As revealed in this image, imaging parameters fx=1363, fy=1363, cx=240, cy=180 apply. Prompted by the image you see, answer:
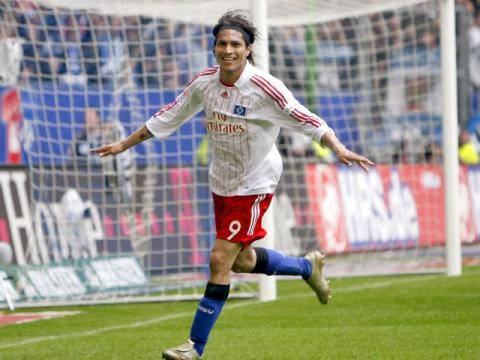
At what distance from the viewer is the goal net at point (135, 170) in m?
14.4

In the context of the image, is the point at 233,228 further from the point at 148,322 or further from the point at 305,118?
the point at 148,322

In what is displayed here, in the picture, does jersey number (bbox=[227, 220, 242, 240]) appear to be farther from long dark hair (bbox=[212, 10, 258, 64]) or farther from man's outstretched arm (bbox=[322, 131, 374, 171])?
long dark hair (bbox=[212, 10, 258, 64])

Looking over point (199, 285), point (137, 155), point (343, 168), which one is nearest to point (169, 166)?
point (137, 155)

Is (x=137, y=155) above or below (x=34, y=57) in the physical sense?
below

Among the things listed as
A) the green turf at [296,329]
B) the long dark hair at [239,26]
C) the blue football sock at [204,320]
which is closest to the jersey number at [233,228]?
the blue football sock at [204,320]

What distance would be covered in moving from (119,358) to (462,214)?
38.8 feet

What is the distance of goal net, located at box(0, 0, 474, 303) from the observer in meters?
14.4

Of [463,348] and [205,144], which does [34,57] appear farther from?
[463,348]

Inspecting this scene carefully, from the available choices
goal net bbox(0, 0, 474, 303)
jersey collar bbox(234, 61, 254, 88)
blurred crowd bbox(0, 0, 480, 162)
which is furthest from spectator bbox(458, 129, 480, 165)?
jersey collar bbox(234, 61, 254, 88)

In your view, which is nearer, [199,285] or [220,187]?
[220,187]

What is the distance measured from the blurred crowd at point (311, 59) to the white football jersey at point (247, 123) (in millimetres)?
6075

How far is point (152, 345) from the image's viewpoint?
965 centimetres

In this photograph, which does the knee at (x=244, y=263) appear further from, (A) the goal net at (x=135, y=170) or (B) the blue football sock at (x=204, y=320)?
(A) the goal net at (x=135, y=170)

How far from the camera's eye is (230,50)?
8375mm
